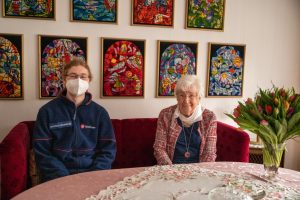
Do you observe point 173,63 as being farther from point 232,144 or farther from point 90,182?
point 90,182

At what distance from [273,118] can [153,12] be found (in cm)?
170

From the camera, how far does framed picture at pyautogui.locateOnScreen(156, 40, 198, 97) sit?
9.27ft

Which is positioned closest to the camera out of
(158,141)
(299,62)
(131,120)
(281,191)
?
(281,191)

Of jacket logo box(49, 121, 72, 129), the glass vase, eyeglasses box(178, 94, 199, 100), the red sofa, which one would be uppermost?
eyeglasses box(178, 94, 199, 100)

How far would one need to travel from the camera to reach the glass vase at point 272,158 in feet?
4.90

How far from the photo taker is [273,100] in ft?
4.75

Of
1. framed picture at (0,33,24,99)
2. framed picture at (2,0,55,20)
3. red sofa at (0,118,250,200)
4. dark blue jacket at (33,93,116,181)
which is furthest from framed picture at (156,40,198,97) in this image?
framed picture at (0,33,24,99)

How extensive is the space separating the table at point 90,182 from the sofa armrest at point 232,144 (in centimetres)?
69

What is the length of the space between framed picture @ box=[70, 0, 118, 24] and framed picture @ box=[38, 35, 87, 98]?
0.19m

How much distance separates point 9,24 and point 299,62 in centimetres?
297

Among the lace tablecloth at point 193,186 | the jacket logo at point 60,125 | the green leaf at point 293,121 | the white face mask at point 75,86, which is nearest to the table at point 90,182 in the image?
the lace tablecloth at point 193,186

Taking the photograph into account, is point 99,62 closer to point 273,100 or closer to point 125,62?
point 125,62

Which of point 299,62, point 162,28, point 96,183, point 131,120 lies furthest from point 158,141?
point 299,62

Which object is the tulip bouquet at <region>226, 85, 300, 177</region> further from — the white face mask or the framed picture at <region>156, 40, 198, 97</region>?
the framed picture at <region>156, 40, 198, 97</region>
